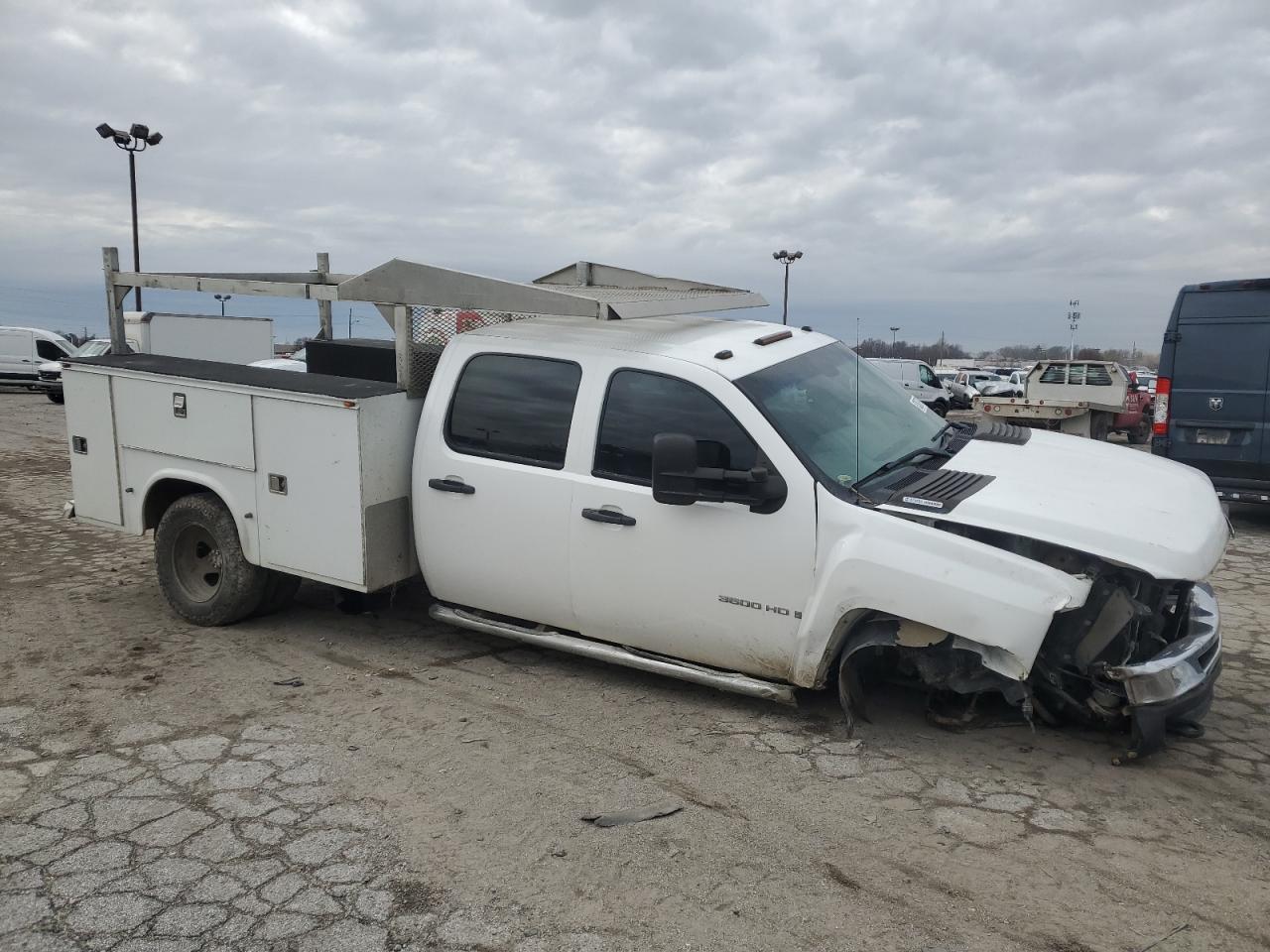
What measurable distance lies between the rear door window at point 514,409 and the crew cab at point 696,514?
0.01 m

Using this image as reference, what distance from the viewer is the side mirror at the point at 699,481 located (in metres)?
3.90

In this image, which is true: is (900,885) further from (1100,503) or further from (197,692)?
(197,692)

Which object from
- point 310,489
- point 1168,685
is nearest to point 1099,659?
point 1168,685

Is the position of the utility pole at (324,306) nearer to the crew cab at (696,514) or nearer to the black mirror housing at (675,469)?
the crew cab at (696,514)

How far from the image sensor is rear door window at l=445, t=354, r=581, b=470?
15.1 feet

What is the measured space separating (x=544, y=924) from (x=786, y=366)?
277cm

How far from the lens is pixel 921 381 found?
25328 mm

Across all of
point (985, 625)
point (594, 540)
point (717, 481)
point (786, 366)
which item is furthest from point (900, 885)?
point (786, 366)

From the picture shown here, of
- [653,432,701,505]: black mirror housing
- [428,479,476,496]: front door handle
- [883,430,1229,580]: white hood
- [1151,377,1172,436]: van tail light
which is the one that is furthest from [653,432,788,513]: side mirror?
[1151,377,1172,436]: van tail light

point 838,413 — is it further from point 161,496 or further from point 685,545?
point 161,496

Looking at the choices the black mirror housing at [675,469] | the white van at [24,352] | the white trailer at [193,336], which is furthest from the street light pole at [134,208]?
the black mirror housing at [675,469]

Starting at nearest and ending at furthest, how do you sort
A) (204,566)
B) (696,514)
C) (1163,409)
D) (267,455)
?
(696,514), (267,455), (204,566), (1163,409)

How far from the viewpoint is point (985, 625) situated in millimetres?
3594

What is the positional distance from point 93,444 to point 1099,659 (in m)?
5.70
